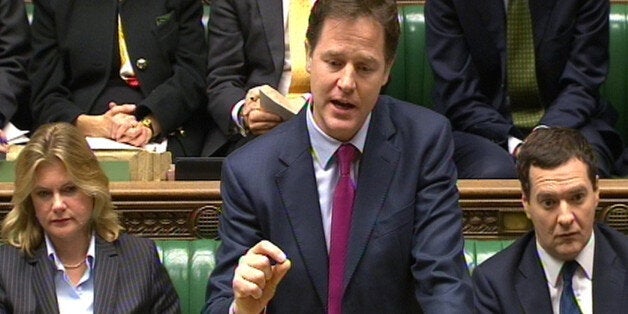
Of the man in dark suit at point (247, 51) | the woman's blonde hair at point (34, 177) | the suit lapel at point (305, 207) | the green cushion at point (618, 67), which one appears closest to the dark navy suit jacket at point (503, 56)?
the green cushion at point (618, 67)

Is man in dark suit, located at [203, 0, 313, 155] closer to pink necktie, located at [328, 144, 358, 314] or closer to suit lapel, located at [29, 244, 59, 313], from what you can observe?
suit lapel, located at [29, 244, 59, 313]

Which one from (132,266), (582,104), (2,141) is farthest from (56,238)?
(582,104)

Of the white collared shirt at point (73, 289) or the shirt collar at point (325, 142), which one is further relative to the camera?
the white collared shirt at point (73, 289)

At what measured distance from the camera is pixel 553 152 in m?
2.68

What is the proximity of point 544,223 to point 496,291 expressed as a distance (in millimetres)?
176

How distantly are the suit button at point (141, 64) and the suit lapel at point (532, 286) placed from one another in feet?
5.07

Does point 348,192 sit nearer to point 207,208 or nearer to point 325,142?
point 325,142

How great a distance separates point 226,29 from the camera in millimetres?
3822

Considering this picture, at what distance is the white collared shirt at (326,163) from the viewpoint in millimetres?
2225

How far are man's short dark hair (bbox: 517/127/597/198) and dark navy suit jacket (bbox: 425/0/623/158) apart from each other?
3.05 ft

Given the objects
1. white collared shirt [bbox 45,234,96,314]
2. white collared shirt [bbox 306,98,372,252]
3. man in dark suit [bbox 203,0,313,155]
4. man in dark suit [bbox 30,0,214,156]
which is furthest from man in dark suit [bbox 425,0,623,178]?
white collared shirt [bbox 306,98,372,252]

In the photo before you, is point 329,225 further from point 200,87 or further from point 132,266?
point 200,87

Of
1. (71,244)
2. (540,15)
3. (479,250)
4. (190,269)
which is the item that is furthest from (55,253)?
(540,15)

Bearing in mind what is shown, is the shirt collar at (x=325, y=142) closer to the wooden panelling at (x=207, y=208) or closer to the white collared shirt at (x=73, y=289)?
the white collared shirt at (x=73, y=289)
